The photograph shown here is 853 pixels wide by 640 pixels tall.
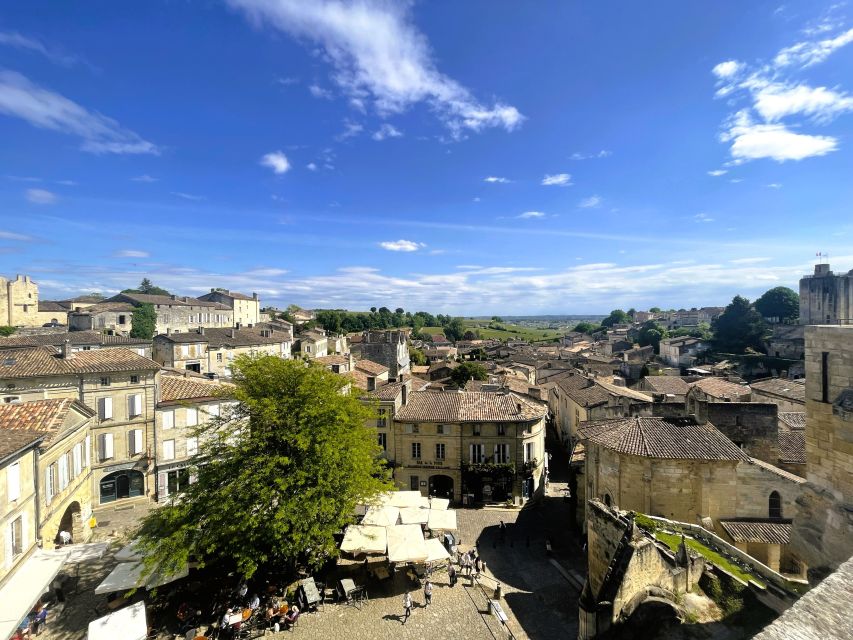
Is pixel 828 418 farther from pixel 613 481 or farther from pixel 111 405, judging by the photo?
pixel 111 405

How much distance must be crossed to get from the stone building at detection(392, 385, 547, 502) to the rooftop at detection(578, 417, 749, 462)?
→ 356 inches

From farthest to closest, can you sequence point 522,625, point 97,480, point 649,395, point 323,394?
1. point 649,395
2. point 97,480
3. point 323,394
4. point 522,625

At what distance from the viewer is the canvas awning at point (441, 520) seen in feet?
69.3

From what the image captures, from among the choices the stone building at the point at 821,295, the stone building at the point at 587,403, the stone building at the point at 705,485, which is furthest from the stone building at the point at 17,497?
the stone building at the point at 821,295

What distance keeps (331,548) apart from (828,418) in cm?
1707

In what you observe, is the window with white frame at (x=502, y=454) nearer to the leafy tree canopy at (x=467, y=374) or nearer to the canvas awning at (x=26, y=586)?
the canvas awning at (x=26, y=586)

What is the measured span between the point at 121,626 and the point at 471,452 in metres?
21.9

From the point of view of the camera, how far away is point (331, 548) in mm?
16875

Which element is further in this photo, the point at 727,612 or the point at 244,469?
the point at 244,469

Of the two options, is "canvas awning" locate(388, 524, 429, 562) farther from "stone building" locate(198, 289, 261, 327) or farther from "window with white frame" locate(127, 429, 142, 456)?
"stone building" locate(198, 289, 261, 327)

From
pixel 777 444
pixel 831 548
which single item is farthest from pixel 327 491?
pixel 777 444

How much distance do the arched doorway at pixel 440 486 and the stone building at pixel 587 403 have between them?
13905 millimetres

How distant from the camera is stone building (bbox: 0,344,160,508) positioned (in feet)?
78.6

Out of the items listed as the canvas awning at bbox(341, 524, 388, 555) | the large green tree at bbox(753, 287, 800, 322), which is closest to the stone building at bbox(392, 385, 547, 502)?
the canvas awning at bbox(341, 524, 388, 555)
